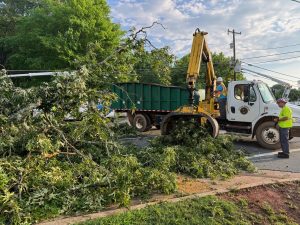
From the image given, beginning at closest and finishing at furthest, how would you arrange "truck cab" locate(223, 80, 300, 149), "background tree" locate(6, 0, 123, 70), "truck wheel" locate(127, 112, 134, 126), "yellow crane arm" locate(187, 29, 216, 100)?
"truck cab" locate(223, 80, 300, 149) < "yellow crane arm" locate(187, 29, 216, 100) < "truck wheel" locate(127, 112, 134, 126) < "background tree" locate(6, 0, 123, 70)

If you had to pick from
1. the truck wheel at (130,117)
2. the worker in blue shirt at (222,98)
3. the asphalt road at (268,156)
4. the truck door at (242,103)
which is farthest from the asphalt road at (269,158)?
the truck wheel at (130,117)

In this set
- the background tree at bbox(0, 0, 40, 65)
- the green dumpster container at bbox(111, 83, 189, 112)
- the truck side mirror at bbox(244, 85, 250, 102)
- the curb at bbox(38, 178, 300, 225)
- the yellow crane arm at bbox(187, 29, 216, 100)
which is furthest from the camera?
the background tree at bbox(0, 0, 40, 65)

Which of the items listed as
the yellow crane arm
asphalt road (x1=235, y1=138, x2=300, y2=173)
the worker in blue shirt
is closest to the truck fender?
asphalt road (x1=235, y1=138, x2=300, y2=173)

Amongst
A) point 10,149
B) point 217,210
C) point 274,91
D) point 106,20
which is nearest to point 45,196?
point 10,149

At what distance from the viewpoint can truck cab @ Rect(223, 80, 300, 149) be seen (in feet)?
33.0

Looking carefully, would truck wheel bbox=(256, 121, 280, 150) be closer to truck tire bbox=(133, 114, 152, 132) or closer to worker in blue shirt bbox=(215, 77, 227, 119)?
worker in blue shirt bbox=(215, 77, 227, 119)

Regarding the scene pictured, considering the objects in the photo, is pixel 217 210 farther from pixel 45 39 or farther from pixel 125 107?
pixel 45 39

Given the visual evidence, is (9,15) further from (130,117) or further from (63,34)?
(130,117)

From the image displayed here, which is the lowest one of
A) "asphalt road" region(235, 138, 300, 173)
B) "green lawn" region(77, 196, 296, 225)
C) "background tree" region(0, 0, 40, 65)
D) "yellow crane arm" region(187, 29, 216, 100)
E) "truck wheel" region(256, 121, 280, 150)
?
"green lawn" region(77, 196, 296, 225)

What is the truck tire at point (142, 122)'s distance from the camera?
46.8ft

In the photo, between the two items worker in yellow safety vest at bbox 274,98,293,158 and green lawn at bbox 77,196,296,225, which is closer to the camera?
green lawn at bbox 77,196,296,225

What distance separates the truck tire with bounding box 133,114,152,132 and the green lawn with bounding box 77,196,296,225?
31.0 feet

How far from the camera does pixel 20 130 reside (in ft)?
17.2

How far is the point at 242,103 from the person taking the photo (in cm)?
1082
